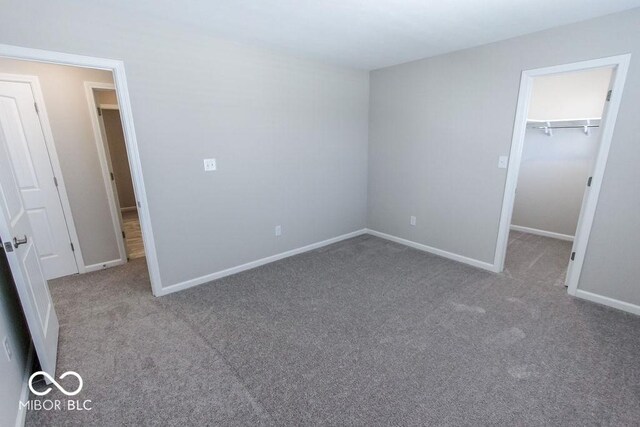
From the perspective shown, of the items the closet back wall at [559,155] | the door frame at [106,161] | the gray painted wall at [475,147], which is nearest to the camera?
the gray painted wall at [475,147]

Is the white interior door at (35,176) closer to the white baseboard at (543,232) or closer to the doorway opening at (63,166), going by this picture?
the doorway opening at (63,166)

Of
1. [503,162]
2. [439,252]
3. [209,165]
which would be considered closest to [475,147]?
[503,162]

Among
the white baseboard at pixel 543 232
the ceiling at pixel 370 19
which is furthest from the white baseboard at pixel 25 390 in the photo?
the white baseboard at pixel 543 232

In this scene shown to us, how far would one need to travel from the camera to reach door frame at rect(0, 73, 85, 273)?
2.76 metres

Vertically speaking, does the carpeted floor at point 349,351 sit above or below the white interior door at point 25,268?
below

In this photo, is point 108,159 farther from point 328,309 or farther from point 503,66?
point 503,66

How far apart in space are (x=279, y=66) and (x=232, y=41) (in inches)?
22.1

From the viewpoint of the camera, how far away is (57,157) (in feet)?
9.94

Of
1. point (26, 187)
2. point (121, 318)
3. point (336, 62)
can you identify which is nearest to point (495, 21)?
point (336, 62)

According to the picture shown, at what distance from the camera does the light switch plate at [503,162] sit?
3.02m

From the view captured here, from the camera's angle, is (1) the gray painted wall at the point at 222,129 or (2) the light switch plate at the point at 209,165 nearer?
(1) the gray painted wall at the point at 222,129

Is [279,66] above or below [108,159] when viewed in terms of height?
above

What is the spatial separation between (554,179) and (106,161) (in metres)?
5.94

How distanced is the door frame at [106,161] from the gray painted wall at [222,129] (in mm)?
1136
